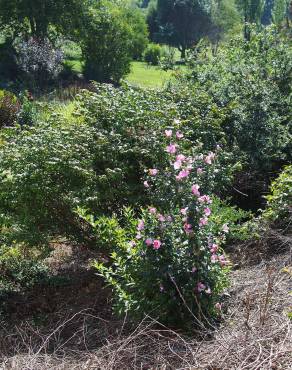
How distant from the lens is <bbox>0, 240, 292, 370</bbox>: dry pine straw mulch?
3.42 metres

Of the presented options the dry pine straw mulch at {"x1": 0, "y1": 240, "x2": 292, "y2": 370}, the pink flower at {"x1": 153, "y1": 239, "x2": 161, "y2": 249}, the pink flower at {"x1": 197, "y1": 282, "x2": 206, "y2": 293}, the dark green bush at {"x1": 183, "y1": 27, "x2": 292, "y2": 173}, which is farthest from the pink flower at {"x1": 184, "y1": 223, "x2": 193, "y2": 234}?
the dark green bush at {"x1": 183, "y1": 27, "x2": 292, "y2": 173}

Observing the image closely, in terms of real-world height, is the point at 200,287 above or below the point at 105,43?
above

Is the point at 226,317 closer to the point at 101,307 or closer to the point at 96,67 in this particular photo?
the point at 101,307

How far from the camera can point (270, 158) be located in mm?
7223

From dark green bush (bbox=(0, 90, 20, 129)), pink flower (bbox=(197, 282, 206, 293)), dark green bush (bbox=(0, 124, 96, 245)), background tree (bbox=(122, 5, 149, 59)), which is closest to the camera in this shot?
pink flower (bbox=(197, 282, 206, 293))

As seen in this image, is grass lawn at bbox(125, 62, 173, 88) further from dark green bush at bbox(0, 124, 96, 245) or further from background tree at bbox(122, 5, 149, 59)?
dark green bush at bbox(0, 124, 96, 245)

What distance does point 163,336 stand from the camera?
3.67 meters

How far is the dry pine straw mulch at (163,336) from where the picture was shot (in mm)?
3420

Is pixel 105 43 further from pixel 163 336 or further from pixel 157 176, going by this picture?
pixel 163 336

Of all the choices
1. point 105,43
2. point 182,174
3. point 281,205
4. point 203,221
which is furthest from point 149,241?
point 105,43

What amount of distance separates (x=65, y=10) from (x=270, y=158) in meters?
22.6

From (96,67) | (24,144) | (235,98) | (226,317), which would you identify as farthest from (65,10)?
(226,317)

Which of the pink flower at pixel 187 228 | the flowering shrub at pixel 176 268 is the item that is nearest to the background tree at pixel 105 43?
the flowering shrub at pixel 176 268

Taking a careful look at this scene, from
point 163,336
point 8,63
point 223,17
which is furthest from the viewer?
point 223,17
